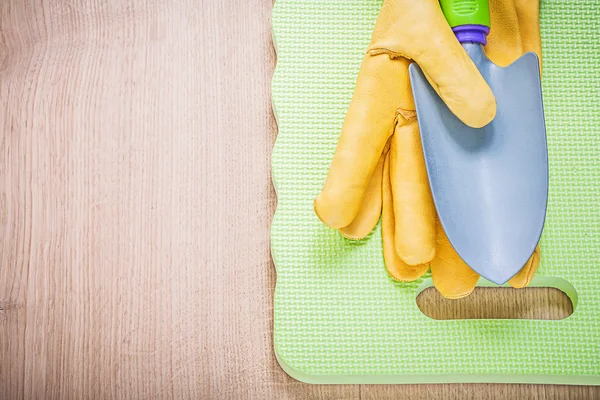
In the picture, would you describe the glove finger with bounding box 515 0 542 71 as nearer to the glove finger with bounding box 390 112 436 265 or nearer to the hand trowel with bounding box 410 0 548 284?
the hand trowel with bounding box 410 0 548 284

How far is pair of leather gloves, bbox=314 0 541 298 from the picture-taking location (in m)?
0.58

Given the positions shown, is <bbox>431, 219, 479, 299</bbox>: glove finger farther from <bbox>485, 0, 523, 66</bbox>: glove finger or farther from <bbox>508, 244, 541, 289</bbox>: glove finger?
<bbox>485, 0, 523, 66</bbox>: glove finger

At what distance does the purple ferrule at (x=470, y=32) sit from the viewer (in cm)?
60

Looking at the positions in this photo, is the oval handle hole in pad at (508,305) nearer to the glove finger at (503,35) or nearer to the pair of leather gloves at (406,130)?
the pair of leather gloves at (406,130)

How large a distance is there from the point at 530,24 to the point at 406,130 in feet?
0.68

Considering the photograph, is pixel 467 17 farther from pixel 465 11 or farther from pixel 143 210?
pixel 143 210

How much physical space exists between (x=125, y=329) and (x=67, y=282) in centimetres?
10

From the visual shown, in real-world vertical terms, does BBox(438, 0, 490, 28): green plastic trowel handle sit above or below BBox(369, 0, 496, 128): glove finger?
above

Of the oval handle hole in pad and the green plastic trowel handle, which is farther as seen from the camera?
the oval handle hole in pad

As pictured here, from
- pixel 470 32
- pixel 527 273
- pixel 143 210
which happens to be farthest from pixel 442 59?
pixel 143 210

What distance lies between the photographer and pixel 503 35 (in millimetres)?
657

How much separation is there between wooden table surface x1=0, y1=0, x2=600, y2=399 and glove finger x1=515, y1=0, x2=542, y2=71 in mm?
310

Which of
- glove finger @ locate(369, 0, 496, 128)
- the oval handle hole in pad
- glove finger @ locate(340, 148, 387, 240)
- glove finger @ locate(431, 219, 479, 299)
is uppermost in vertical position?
glove finger @ locate(369, 0, 496, 128)

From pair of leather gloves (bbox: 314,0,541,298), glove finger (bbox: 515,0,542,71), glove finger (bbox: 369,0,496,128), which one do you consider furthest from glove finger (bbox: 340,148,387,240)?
glove finger (bbox: 515,0,542,71)
